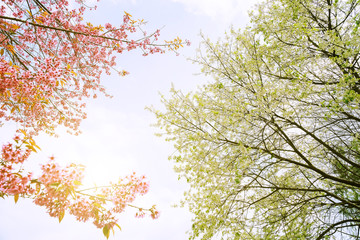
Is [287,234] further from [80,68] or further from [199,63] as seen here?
Answer: [80,68]

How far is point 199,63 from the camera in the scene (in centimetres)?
591

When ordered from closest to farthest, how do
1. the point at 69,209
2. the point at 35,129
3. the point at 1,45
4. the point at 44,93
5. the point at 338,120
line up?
1. the point at 69,209
2. the point at 44,93
3. the point at 1,45
4. the point at 338,120
5. the point at 35,129

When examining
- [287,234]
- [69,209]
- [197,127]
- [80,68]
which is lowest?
[69,209]

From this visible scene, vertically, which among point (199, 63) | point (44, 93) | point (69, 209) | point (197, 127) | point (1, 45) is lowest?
point (69, 209)

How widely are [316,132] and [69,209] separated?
19.6 ft

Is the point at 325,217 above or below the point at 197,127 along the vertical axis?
below

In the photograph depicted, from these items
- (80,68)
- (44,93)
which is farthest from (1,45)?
(80,68)

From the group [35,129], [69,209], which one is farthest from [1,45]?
[35,129]

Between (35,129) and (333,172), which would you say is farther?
(35,129)

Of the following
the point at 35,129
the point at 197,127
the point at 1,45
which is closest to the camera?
the point at 1,45

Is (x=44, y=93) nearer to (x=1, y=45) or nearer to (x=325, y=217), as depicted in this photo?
(x=1, y=45)

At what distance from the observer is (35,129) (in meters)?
6.44

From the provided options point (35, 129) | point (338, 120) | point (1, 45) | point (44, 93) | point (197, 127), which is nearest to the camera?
point (44, 93)

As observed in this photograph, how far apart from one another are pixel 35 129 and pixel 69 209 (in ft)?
17.1
